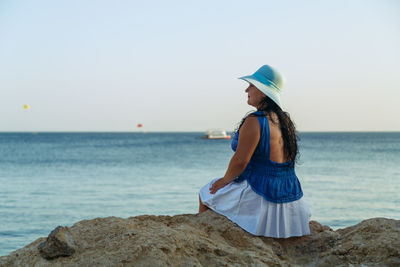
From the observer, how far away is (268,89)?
11.0 feet

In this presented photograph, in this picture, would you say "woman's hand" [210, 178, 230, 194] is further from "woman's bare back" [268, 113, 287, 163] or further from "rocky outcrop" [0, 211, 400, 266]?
"woman's bare back" [268, 113, 287, 163]

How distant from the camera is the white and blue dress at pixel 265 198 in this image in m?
3.27

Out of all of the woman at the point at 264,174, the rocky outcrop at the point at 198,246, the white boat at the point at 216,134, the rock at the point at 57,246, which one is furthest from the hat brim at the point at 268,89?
the white boat at the point at 216,134

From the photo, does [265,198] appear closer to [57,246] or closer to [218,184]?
[218,184]

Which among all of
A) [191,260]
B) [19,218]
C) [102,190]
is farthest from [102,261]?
[102,190]

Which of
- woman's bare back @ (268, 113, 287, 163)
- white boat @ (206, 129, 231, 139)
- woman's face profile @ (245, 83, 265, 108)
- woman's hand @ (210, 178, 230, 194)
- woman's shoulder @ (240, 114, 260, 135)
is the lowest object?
white boat @ (206, 129, 231, 139)

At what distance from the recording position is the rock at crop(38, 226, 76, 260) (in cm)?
258

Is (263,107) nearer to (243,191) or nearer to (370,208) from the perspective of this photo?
(243,191)

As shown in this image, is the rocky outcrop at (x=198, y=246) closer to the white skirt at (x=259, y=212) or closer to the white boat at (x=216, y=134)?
the white skirt at (x=259, y=212)

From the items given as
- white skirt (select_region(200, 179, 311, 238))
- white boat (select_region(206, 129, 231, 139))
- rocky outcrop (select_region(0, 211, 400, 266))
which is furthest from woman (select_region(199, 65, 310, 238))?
white boat (select_region(206, 129, 231, 139))

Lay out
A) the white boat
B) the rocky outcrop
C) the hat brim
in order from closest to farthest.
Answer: the rocky outcrop, the hat brim, the white boat

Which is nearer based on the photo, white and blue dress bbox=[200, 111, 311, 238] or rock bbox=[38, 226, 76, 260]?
rock bbox=[38, 226, 76, 260]

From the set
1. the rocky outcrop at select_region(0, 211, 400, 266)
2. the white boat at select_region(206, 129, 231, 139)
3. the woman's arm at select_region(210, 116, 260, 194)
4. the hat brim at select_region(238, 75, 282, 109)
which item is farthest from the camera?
the white boat at select_region(206, 129, 231, 139)

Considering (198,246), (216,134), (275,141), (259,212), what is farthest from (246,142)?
(216,134)
